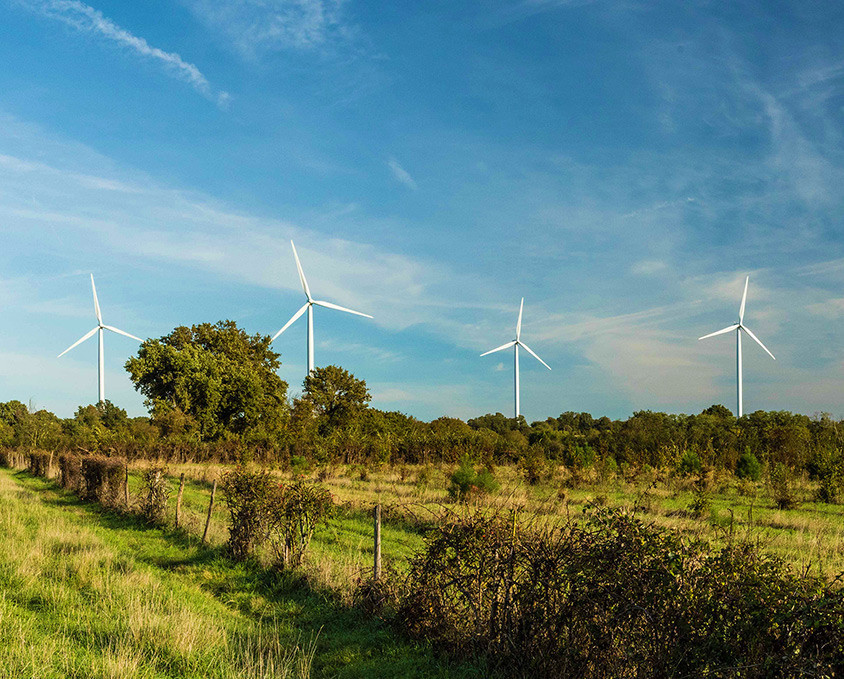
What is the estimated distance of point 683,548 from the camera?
511cm

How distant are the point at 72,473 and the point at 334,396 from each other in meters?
30.7

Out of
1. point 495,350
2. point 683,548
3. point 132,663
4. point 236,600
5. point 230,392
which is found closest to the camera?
point 683,548

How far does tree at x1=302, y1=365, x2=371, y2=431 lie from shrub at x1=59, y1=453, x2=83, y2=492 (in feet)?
89.6

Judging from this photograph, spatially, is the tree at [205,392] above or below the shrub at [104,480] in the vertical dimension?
above

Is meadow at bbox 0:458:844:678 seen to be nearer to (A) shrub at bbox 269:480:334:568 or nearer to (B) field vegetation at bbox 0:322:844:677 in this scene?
(B) field vegetation at bbox 0:322:844:677

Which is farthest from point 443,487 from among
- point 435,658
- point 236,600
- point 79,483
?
point 435,658

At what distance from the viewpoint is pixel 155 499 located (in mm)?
17359

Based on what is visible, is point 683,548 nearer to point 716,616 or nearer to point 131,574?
point 716,616

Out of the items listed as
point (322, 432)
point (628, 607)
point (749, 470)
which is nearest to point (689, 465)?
point (749, 470)

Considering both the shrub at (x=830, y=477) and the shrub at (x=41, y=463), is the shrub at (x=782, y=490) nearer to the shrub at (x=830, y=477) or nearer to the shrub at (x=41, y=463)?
the shrub at (x=830, y=477)

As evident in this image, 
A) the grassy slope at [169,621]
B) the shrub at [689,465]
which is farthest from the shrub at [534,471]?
the grassy slope at [169,621]

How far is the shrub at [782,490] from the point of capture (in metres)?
21.3

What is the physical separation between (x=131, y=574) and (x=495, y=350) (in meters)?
44.0

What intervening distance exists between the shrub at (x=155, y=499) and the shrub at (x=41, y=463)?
61.6 feet
